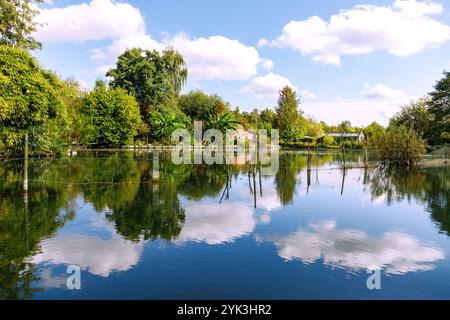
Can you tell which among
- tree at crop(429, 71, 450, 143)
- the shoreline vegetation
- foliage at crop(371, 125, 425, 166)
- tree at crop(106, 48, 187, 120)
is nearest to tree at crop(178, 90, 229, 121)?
the shoreline vegetation

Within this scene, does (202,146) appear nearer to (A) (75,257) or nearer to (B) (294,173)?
(B) (294,173)

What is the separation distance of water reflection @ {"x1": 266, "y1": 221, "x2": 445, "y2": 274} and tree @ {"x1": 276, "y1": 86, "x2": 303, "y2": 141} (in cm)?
6785

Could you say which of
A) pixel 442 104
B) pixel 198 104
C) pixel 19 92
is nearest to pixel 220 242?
pixel 19 92

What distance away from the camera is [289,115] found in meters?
82.2

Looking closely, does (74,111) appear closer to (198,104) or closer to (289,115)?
(198,104)

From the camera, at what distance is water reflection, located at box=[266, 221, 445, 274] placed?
966 centimetres

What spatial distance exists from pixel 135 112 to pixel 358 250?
169ft

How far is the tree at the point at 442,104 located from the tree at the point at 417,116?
15.5 ft

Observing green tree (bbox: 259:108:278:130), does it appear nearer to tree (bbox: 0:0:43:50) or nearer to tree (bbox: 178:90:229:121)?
tree (bbox: 178:90:229:121)

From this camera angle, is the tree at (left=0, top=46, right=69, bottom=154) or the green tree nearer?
the tree at (left=0, top=46, right=69, bottom=154)

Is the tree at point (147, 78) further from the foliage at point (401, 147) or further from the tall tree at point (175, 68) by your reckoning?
the foliage at point (401, 147)

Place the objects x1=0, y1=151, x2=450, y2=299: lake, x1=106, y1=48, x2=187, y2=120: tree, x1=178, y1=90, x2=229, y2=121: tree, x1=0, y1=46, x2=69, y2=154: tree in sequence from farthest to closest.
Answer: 1. x1=178, y1=90, x2=229, y2=121: tree
2. x1=106, y1=48, x2=187, y2=120: tree
3. x1=0, y1=46, x2=69, y2=154: tree
4. x1=0, y1=151, x2=450, y2=299: lake

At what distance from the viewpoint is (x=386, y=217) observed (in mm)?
15289
